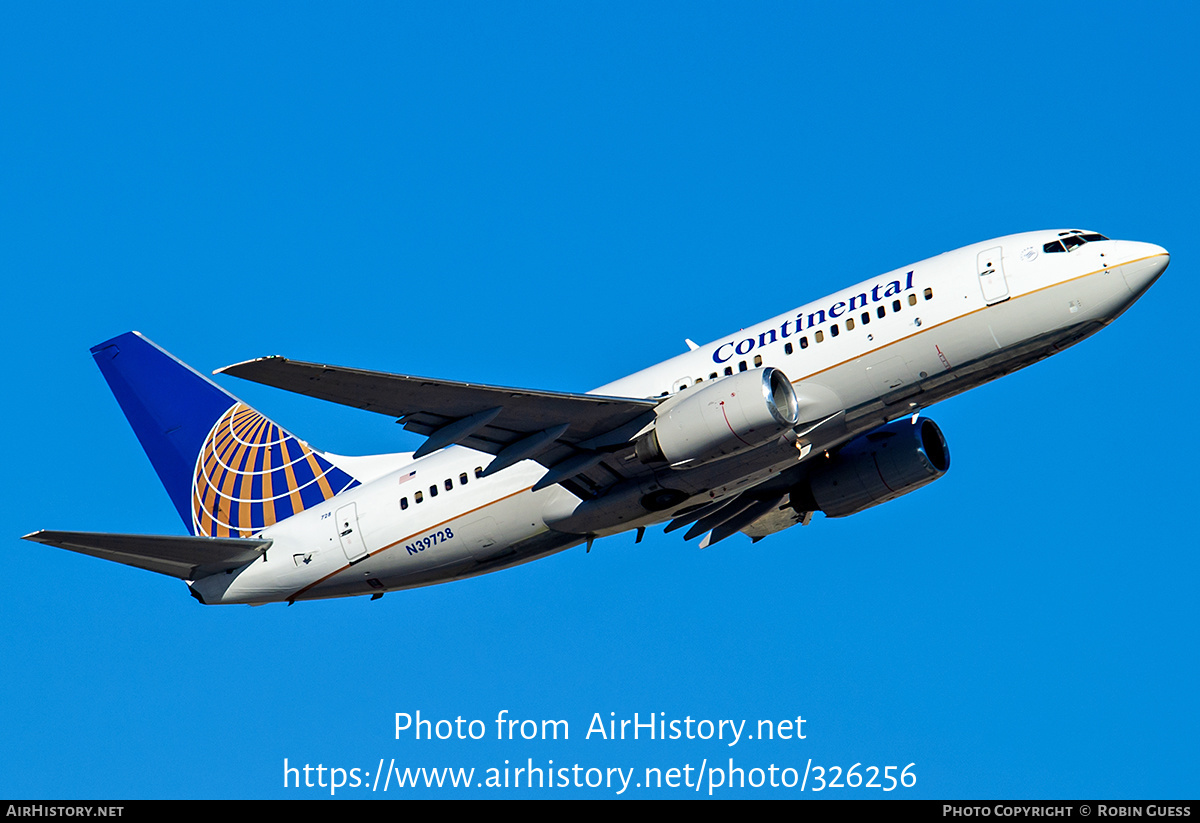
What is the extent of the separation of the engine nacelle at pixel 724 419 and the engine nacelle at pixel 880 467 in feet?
19.2

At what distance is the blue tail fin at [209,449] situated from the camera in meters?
37.9

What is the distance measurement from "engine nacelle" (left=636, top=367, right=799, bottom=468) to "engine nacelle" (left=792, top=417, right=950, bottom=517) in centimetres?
585

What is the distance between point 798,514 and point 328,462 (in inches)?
509

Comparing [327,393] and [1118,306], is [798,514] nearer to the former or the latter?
[1118,306]

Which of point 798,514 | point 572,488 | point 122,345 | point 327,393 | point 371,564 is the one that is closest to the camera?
point 327,393

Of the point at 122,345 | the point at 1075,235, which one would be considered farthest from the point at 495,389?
the point at 122,345

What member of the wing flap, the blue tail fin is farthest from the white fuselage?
the blue tail fin

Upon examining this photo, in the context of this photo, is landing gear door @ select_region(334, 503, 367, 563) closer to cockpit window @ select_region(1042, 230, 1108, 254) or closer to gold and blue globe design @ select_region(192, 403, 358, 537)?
gold and blue globe design @ select_region(192, 403, 358, 537)

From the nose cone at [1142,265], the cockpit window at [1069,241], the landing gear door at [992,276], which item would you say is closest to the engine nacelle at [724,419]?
the landing gear door at [992,276]

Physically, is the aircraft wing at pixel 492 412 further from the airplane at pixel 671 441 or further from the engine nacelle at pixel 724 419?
the engine nacelle at pixel 724 419

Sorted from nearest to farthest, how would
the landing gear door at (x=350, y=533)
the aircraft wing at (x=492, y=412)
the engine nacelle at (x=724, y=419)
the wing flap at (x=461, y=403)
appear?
the wing flap at (x=461, y=403) → the aircraft wing at (x=492, y=412) → the engine nacelle at (x=724, y=419) → the landing gear door at (x=350, y=533)

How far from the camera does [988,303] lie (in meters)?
30.6

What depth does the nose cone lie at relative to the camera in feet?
99.3
